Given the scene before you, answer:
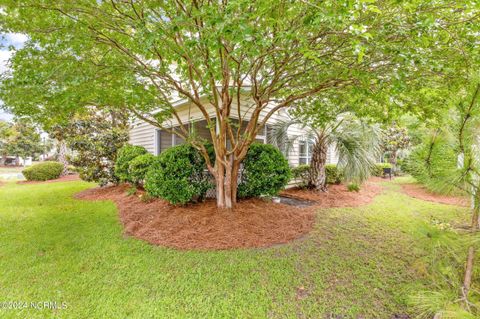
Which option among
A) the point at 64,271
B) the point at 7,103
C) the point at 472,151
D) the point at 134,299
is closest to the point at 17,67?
the point at 7,103

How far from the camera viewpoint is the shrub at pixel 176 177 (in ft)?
16.7

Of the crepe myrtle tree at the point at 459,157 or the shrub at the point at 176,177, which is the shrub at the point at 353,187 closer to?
the shrub at the point at 176,177

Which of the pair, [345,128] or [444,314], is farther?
[345,128]

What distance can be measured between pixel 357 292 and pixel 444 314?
104 cm

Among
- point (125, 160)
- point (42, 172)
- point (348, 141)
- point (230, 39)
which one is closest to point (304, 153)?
point (348, 141)

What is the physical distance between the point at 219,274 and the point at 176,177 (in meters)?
2.78

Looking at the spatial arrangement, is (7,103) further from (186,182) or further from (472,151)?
(472,151)

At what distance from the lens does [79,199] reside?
7273 millimetres

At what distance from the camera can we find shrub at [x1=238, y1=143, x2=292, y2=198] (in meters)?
5.71

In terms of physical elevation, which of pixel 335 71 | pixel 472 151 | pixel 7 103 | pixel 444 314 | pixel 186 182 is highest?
pixel 335 71

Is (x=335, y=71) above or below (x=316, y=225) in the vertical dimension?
above

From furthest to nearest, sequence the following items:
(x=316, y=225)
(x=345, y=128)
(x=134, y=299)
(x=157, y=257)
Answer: (x=345, y=128)
(x=316, y=225)
(x=157, y=257)
(x=134, y=299)

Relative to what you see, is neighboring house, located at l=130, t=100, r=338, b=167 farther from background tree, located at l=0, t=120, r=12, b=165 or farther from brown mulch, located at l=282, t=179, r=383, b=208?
background tree, located at l=0, t=120, r=12, b=165

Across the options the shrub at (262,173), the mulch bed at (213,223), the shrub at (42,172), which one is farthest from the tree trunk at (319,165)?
the shrub at (42,172)
